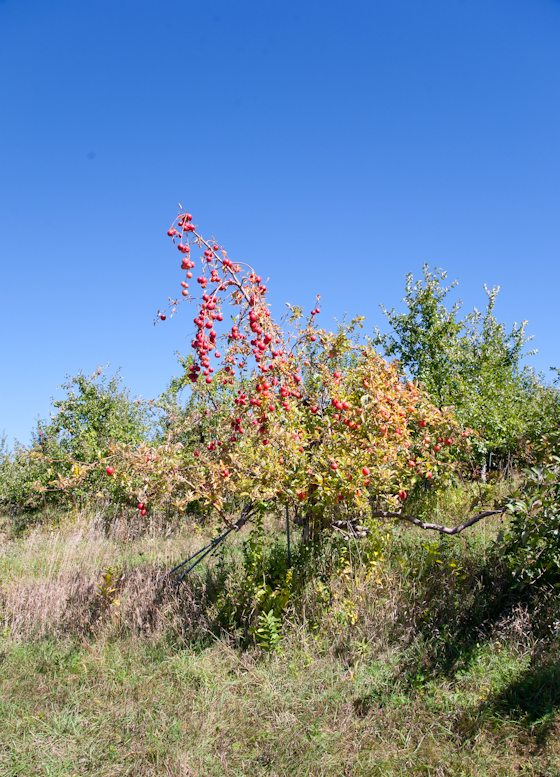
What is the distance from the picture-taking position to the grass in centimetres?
319

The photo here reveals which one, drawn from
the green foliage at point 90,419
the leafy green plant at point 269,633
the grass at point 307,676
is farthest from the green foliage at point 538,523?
the green foliage at point 90,419

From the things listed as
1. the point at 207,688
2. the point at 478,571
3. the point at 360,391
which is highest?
the point at 360,391

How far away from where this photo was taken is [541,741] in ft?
10.4

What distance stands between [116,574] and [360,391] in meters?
3.40

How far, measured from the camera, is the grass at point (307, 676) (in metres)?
3.19

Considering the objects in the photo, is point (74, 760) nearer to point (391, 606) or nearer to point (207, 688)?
point (207, 688)

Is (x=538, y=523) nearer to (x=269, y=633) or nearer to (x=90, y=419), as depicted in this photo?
(x=269, y=633)

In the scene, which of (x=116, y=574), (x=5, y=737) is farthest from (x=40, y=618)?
(x=5, y=737)

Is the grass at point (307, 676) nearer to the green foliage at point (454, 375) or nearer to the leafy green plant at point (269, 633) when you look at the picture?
the leafy green plant at point (269, 633)

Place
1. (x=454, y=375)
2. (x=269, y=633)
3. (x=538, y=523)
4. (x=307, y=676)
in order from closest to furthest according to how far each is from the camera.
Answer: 1. (x=538, y=523)
2. (x=307, y=676)
3. (x=269, y=633)
4. (x=454, y=375)

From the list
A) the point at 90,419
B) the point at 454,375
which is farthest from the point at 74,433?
the point at 454,375

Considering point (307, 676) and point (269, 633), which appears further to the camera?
point (269, 633)

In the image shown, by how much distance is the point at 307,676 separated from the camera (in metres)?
3.85

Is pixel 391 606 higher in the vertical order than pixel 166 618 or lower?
higher
